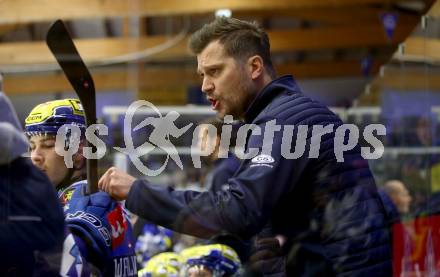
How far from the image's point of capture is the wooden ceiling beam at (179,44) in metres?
2.21

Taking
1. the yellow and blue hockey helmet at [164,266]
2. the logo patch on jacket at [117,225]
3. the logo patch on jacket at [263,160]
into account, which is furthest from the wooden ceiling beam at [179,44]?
the yellow and blue hockey helmet at [164,266]

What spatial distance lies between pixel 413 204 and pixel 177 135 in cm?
149

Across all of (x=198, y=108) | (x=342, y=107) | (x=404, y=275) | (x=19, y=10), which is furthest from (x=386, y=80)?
(x=19, y=10)

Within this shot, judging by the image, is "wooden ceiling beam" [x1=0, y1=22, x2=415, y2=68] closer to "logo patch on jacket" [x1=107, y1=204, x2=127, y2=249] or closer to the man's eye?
the man's eye

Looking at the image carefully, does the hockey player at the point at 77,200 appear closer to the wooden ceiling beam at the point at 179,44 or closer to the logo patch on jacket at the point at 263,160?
the wooden ceiling beam at the point at 179,44

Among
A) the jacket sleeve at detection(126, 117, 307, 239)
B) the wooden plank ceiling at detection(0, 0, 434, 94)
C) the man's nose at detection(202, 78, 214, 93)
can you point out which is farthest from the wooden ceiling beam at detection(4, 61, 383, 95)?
the jacket sleeve at detection(126, 117, 307, 239)

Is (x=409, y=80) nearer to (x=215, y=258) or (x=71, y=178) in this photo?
(x=215, y=258)

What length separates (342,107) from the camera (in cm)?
253

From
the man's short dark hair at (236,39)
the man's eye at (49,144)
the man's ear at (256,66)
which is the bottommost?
the man's eye at (49,144)

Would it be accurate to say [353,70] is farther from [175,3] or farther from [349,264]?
[349,264]

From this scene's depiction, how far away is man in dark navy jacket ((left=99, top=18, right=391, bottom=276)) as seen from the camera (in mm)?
1816

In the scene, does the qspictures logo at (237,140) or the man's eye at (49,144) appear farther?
the man's eye at (49,144)

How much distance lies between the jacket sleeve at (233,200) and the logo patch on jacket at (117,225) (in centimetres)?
31

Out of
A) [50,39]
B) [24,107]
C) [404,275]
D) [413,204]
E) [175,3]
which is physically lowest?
[404,275]
